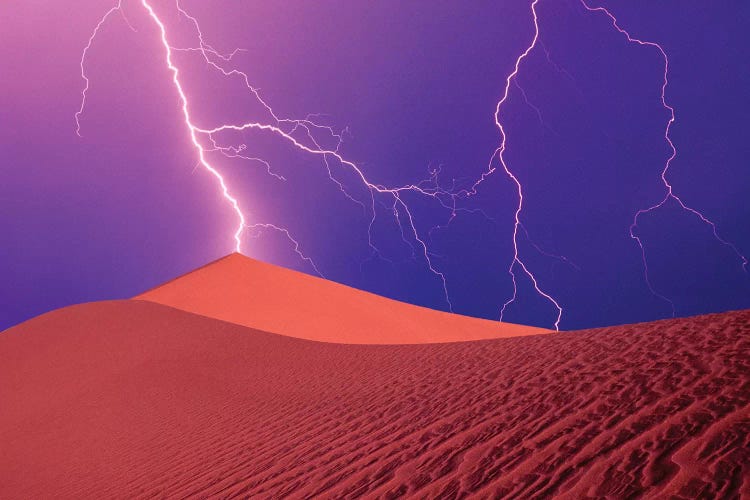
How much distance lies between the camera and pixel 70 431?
7.22 m

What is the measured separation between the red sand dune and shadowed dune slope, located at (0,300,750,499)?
0.02 meters

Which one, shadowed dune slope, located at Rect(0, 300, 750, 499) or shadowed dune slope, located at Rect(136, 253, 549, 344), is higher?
shadowed dune slope, located at Rect(136, 253, 549, 344)

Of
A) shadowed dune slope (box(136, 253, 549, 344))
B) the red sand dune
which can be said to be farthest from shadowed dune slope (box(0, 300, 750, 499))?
shadowed dune slope (box(136, 253, 549, 344))

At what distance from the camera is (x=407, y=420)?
4211 mm

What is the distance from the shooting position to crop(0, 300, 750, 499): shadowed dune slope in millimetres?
2738

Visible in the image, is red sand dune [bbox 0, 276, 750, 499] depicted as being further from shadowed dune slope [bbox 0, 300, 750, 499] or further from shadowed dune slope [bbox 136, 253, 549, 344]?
shadowed dune slope [bbox 136, 253, 549, 344]

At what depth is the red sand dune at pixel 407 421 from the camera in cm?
274

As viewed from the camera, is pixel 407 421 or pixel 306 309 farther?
pixel 306 309

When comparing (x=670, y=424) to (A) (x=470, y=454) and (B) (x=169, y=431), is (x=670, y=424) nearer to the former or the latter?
(A) (x=470, y=454)

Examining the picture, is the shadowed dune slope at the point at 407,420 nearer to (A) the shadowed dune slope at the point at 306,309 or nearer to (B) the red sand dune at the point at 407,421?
(B) the red sand dune at the point at 407,421

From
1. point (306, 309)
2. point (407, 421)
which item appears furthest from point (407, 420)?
point (306, 309)

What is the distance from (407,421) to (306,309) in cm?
1214

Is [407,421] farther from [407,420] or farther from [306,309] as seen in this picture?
[306,309]

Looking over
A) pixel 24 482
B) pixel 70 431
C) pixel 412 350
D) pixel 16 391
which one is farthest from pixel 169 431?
pixel 16 391
